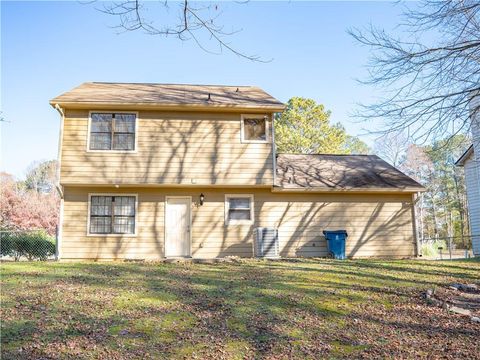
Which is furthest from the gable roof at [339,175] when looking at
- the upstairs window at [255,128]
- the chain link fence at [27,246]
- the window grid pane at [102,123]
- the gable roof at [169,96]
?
the chain link fence at [27,246]

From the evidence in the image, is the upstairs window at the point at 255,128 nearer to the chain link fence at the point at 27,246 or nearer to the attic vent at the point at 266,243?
the attic vent at the point at 266,243

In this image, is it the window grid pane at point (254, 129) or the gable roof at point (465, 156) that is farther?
the gable roof at point (465, 156)

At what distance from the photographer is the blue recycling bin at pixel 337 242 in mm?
12930

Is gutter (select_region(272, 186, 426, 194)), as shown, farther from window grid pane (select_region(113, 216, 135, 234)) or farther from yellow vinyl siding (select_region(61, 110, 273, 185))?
window grid pane (select_region(113, 216, 135, 234))

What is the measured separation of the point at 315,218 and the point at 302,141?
658 inches

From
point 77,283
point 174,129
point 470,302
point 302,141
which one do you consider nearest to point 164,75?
point 174,129

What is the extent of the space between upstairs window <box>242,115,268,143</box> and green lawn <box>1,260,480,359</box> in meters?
5.56

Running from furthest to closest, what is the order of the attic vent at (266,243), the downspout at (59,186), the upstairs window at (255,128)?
the upstairs window at (255,128) → the attic vent at (266,243) → the downspout at (59,186)

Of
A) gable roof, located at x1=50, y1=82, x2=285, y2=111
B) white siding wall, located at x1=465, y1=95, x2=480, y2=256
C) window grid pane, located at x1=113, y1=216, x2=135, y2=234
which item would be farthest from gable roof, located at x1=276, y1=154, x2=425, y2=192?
window grid pane, located at x1=113, y1=216, x2=135, y2=234

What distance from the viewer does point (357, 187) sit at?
13.6m

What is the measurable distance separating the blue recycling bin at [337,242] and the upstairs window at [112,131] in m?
7.06

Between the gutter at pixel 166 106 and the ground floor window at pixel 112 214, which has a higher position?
the gutter at pixel 166 106

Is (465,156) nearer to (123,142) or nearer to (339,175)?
(339,175)

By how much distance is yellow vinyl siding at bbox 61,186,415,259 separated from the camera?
40.9 feet
